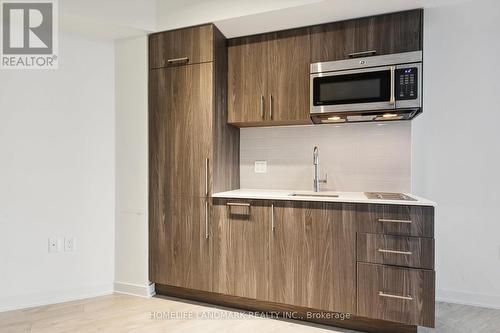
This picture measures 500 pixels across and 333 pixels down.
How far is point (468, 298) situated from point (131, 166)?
10.0ft

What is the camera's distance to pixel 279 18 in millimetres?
2369

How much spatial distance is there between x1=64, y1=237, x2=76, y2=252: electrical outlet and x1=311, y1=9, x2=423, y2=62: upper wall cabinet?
8.32 ft

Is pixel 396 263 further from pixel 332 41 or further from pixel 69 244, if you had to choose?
pixel 69 244

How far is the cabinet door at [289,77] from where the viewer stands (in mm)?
2494

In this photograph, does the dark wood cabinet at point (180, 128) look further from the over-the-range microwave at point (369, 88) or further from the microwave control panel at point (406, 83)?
the microwave control panel at point (406, 83)

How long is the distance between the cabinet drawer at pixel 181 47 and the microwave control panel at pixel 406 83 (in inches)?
56.1

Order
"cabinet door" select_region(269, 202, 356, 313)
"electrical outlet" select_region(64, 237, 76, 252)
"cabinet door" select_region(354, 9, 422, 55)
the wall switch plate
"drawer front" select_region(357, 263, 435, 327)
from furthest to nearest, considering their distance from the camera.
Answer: the wall switch plate → "electrical outlet" select_region(64, 237, 76, 252) → "cabinet door" select_region(354, 9, 422, 55) → "cabinet door" select_region(269, 202, 356, 313) → "drawer front" select_region(357, 263, 435, 327)

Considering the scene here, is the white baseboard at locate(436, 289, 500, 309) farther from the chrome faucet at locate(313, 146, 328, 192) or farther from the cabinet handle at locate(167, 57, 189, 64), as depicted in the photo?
the cabinet handle at locate(167, 57, 189, 64)

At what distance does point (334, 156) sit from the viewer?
2.68m

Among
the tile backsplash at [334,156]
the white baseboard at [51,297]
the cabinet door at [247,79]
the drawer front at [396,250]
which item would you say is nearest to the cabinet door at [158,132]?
the cabinet door at [247,79]

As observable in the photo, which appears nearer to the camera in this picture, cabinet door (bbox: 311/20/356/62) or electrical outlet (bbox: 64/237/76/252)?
cabinet door (bbox: 311/20/356/62)

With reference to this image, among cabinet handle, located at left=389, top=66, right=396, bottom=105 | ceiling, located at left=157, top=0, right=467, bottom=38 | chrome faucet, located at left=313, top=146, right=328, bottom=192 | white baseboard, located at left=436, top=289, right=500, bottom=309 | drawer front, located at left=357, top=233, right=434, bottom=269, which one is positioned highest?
ceiling, located at left=157, top=0, right=467, bottom=38

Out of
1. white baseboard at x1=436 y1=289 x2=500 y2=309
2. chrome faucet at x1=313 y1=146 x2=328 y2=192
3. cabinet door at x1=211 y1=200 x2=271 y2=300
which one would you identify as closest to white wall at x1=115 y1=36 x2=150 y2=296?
cabinet door at x1=211 y1=200 x2=271 y2=300

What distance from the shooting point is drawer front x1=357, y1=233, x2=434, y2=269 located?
6.31 ft
